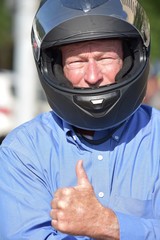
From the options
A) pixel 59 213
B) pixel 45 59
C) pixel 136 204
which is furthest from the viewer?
pixel 45 59

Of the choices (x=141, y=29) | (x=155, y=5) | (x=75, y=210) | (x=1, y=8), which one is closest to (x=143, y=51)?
(x=141, y=29)

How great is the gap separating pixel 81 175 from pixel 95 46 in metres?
0.65

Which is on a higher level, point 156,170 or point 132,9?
point 132,9

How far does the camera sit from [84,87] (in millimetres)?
3607

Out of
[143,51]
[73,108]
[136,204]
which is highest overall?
[143,51]

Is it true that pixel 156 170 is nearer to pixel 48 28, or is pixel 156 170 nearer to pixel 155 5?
pixel 48 28

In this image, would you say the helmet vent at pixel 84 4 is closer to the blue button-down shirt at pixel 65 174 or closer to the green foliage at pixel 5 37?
the blue button-down shirt at pixel 65 174

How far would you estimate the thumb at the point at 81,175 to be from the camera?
10.8 feet

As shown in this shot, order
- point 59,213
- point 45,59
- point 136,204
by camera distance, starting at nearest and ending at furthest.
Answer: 1. point 59,213
2. point 136,204
3. point 45,59

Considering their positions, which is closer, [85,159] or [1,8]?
[85,159]

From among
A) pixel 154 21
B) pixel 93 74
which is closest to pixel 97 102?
pixel 93 74

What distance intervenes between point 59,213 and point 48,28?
949 mm

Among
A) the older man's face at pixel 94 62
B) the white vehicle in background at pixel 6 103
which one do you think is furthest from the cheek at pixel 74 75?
the white vehicle in background at pixel 6 103

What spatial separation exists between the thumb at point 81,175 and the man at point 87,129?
4.2 inches
